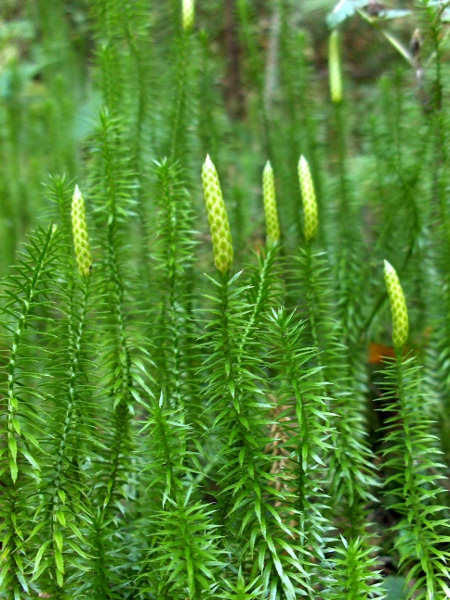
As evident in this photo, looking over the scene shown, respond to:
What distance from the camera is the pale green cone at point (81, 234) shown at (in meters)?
1.06

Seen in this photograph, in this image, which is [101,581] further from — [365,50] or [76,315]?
[365,50]

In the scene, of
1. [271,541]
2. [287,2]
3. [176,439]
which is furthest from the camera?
[287,2]

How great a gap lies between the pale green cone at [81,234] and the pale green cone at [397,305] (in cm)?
54

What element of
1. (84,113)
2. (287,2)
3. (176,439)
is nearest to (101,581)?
(176,439)

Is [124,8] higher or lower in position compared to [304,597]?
higher

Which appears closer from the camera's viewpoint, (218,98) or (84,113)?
(218,98)

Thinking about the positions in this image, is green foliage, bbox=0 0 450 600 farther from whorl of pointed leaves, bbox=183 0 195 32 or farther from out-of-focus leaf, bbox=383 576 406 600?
whorl of pointed leaves, bbox=183 0 195 32

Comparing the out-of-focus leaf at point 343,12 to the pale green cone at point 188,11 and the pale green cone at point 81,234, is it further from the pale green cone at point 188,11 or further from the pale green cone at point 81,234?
the pale green cone at point 81,234

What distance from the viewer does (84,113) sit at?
2.61 meters

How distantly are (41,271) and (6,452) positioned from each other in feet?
1.02

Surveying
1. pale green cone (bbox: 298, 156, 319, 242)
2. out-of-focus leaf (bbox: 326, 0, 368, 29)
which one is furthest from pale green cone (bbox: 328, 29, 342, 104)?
pale green cone (bbox: 298, 156, 319, 242)

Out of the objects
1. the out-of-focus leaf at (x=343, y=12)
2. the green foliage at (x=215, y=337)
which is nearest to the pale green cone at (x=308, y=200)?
the green foliage at (x=215, y=337)

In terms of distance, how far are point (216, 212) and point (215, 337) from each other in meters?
0.22

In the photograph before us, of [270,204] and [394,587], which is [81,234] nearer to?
[270,204]
